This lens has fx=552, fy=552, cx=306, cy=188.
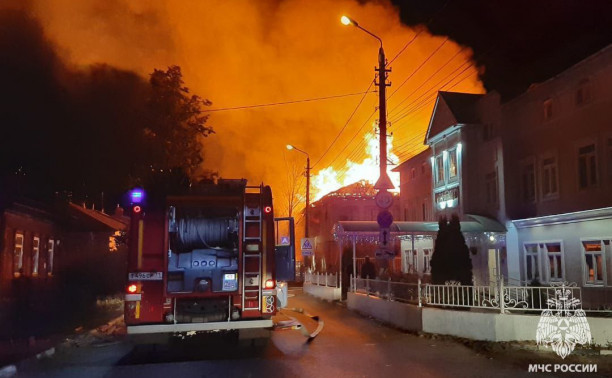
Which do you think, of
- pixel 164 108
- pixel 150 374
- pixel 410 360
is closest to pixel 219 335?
pixel 150 374

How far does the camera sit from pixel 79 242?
88.1ft

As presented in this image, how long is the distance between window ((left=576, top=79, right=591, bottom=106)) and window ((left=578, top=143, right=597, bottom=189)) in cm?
148

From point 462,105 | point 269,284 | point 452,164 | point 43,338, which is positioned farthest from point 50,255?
point 462,105

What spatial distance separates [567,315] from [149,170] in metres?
18.3

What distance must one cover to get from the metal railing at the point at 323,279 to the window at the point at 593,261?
10.2m

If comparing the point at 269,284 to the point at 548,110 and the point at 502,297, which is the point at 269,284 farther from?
the point at 548,110

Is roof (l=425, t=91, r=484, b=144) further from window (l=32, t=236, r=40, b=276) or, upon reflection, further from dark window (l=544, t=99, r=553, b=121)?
window (l=32, t=236, r=40, b=276)

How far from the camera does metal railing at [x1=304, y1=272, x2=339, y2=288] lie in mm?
24663

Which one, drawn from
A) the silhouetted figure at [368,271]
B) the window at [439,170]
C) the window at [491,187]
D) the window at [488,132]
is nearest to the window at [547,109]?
the window at [488,132]

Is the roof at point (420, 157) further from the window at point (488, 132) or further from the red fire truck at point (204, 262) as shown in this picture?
the red fire truck at point (204, 262)

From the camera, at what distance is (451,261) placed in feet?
49.0

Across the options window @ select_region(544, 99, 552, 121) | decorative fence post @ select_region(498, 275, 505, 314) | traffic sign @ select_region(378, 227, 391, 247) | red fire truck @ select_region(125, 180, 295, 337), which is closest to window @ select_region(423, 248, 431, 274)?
window @ select_region(544, 99, 552, 121)

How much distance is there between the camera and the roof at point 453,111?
81.3 feet

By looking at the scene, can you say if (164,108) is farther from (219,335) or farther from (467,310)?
(467,310)
